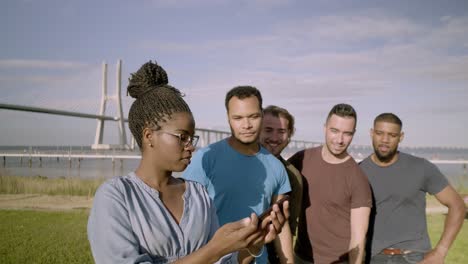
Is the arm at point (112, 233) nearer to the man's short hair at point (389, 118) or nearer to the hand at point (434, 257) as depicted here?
the hand at point (434, 257)

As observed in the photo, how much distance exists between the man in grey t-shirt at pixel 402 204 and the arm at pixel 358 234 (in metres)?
0.37

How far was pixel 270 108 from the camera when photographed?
357 centimetres

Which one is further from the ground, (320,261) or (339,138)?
(339,138)

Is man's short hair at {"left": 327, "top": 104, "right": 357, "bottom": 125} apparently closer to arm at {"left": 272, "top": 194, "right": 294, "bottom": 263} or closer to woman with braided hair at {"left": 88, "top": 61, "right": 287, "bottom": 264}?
arm at {"left": 272, "top": 194, "right": 294, "bottom": 263}

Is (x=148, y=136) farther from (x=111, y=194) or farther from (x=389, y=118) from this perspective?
(x=389, y=118)

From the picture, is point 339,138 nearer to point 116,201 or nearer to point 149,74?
point 149,74

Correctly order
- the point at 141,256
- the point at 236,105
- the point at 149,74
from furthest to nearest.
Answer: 1. the point at 236,105
2. the point at 149,74
3. the point at 141,256

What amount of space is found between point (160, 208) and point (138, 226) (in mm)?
120

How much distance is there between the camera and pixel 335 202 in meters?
3.17

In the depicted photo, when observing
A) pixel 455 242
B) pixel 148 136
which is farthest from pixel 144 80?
pixel 455 242

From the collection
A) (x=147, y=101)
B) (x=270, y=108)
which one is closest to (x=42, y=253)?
(x=270, y=108)

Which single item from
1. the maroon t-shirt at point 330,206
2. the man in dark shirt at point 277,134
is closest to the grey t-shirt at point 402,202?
the maroon t-shirt at point 330,206

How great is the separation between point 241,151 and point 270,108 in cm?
97

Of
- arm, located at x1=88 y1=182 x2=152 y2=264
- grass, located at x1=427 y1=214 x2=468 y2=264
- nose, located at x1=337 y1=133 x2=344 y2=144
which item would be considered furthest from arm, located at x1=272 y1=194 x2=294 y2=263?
grass, located at x1=427 y1=214 x2=468 y2=264
